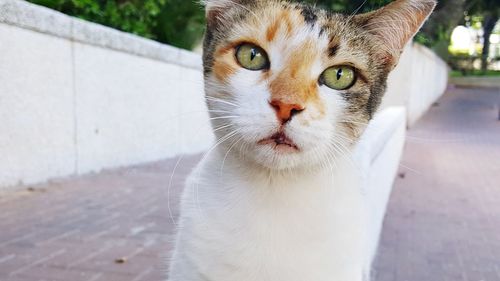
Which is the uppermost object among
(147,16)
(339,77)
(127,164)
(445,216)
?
(147,16)

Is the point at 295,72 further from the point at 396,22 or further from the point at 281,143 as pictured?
the point at 396,22

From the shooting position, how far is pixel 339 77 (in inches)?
74.6

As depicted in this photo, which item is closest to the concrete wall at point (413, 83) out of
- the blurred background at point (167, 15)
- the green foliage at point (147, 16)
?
the blurred background at point (167, 15)

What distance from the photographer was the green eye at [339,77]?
1.87 metres

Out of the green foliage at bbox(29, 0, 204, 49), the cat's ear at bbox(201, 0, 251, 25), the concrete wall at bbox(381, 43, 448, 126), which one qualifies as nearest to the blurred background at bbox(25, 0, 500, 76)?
the green foliage at bbox(29, 0, 204, 49)

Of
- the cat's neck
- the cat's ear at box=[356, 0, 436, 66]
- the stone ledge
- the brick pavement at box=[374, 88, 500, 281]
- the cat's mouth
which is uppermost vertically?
the stone ledge

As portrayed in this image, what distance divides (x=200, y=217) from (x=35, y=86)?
3.60 m

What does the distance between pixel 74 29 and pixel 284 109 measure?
4.33 m

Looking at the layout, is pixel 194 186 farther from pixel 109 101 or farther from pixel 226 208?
pixel 109 101

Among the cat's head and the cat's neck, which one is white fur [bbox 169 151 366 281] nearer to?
the cat's neck

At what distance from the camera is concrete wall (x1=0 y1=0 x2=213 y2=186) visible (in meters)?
4.68

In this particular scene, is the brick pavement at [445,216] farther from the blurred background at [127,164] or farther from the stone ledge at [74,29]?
the stone ledge at [74,29]

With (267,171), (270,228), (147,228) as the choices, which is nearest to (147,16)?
(147,228)

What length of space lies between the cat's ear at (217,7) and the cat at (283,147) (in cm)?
1
